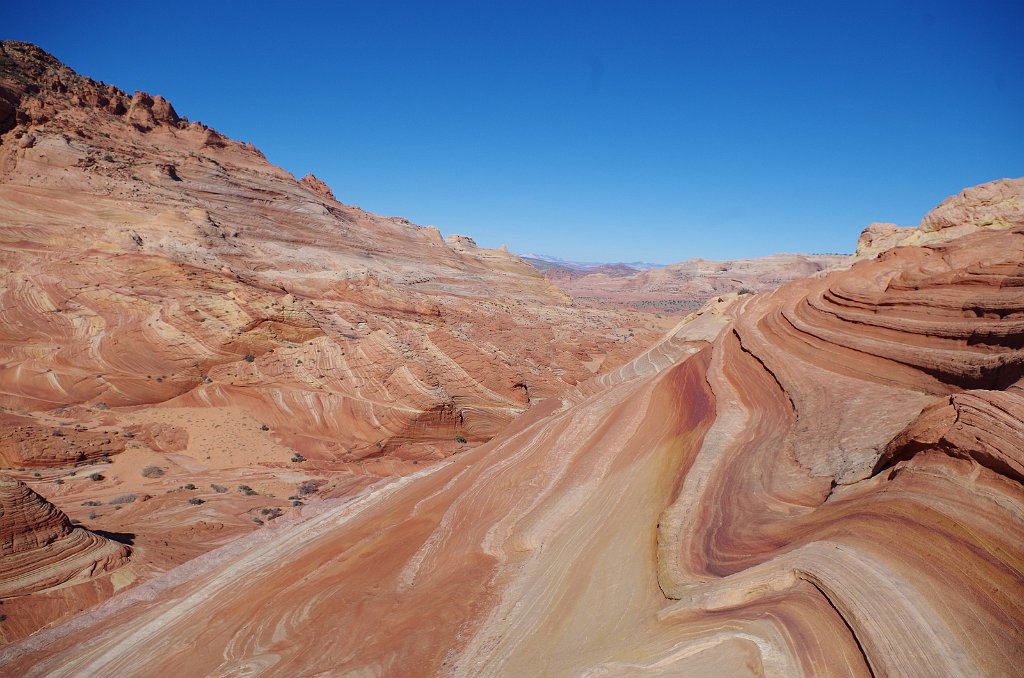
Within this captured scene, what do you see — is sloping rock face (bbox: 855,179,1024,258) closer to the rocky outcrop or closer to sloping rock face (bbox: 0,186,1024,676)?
sloping rock face (bbox: 0,186,1024,676)

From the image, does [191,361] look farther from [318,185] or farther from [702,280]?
[702,280]

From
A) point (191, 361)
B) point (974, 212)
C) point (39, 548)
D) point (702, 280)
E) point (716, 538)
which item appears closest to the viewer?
point (716, 538)

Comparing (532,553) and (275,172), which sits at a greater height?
(275,172)

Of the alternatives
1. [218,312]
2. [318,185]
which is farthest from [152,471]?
[318,185]

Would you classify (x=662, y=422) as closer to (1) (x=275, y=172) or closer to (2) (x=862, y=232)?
(2) (x=862, y=232)

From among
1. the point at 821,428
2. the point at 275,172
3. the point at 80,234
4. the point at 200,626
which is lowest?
the point at 200,626

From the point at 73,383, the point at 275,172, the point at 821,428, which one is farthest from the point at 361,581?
the point at 275,172

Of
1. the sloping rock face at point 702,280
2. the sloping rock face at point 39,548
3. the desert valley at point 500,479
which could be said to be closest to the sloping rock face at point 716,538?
the desert valley at point 500,479
